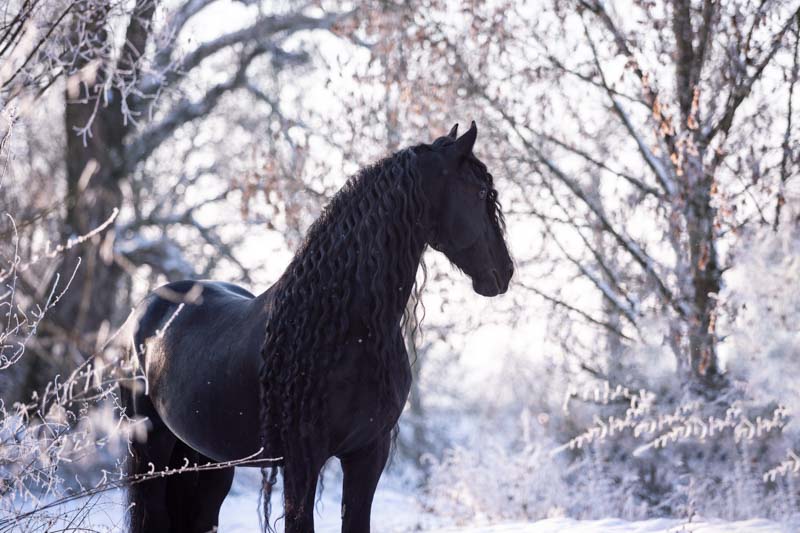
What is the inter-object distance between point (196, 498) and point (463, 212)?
1914mm

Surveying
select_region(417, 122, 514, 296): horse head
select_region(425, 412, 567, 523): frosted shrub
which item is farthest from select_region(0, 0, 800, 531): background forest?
select_region(417, 122, 514, 296): horse head

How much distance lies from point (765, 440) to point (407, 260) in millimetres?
5127

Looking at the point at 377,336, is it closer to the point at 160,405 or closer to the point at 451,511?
the point at 160,405

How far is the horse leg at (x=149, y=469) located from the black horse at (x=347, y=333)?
22.4 inches

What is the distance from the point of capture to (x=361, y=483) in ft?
10.5

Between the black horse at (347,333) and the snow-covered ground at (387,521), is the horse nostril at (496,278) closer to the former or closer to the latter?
the black horse at (347,333)

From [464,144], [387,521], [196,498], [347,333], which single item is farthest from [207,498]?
[387,521]

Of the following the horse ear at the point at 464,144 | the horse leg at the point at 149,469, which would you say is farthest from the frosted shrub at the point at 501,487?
the horse ear at the point at 464,144

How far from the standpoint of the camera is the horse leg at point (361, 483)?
318 centimetres

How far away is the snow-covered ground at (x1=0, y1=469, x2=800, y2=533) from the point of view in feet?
14.7

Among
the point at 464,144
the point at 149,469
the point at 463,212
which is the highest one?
the point at 464,144

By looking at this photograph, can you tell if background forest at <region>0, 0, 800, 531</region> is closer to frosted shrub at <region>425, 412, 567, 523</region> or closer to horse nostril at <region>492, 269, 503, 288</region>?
frosted shrub at <region>425, 412, 567, 523</region>

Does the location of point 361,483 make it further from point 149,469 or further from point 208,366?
point 149,469

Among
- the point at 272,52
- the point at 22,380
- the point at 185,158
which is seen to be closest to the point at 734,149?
the point at 272,52
